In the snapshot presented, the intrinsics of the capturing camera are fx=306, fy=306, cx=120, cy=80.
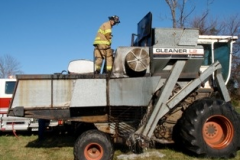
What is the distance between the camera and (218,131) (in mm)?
7016

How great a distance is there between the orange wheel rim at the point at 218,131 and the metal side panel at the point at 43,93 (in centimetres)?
314

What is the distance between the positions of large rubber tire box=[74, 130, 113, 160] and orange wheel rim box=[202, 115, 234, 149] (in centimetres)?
223

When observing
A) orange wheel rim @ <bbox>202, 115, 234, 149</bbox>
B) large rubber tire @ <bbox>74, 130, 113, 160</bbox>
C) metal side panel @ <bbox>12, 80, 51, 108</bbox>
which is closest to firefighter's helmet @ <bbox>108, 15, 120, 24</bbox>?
metal side panel @ <bbox>12, 80, 51, 108</bbox>

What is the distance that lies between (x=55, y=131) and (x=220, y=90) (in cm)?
579

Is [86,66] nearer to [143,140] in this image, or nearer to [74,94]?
[74,94]

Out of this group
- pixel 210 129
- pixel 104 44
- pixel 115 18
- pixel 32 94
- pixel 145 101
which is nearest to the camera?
pixel 145 101

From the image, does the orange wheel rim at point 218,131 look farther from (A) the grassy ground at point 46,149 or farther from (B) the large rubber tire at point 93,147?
(B) the large rubber tire at point 93,147

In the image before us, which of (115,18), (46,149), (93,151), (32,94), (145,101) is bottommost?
(46,149)

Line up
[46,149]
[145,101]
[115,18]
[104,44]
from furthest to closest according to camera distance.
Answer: [46,149] < [115,18] < [104,44] < [145,101]

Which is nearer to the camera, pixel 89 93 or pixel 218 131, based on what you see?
pixel 89 93

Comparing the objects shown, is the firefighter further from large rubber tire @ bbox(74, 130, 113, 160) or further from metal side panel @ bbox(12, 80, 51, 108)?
large rubber tire @ bbox(74, 130, 113, 160)

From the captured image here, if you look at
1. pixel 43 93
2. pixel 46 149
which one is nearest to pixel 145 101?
pixel 43 93

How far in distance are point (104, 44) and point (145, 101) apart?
70.8 inches

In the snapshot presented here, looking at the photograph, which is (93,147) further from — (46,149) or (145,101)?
(46,149)
